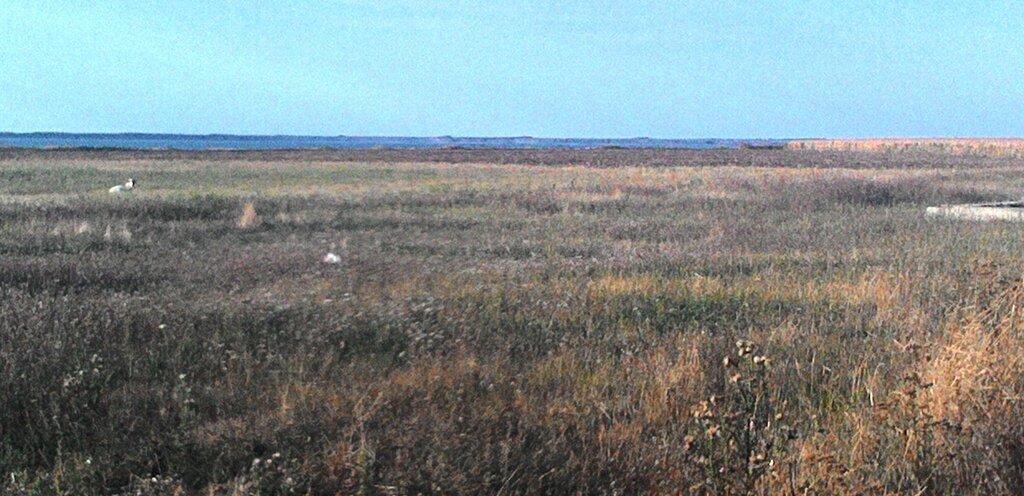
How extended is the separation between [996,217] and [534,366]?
14761 mm

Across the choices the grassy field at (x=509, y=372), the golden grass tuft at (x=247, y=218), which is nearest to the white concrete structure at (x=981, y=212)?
the grassy field at (x=509, y=372)

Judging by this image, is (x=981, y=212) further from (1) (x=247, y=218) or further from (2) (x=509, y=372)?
(2) (x=509, y=372)

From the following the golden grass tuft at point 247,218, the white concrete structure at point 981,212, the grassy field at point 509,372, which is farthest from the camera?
the white concrete structure at point 981,212

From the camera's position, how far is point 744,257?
39.8 feet

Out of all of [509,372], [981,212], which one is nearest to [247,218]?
[509,372]

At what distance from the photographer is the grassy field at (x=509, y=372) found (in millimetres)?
4332

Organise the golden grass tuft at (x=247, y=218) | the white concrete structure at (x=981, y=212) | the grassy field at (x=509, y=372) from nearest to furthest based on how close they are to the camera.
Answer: the grassy field at (x=509, y=372) < the golden grass tuft at (x=247, y=218) < the white concrete structure at (x=981, y=212)

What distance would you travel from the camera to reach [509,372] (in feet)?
19.6

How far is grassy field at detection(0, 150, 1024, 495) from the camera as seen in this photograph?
4.33 metres

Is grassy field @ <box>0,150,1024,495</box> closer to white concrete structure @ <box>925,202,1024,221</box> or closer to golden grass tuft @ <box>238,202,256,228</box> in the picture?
golden grass tuft @ <box>238,202,256,228</box>

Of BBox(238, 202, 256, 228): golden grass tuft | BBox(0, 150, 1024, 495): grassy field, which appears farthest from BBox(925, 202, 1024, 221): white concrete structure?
BBox(238, 202, 256, 228): golden grass tuft

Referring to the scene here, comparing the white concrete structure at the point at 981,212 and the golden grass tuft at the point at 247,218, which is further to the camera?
the white concrete structure at the point at 981,212

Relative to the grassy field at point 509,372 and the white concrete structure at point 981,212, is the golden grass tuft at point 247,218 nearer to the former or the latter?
the grassy field at point 509,372

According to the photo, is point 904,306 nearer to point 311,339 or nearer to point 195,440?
point 311,339
